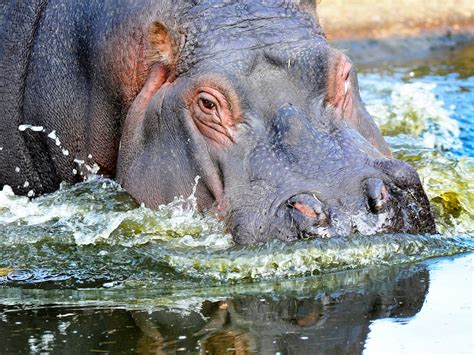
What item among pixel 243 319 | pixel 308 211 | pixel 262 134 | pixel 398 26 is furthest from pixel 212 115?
Result: pixel 398 26

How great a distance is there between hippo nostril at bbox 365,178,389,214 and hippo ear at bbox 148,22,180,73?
1.39 metres

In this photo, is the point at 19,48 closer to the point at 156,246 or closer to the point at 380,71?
the point at 156,246

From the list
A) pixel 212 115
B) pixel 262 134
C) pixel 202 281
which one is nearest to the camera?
pixel 202 281

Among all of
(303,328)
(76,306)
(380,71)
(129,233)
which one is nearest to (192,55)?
(129,233)

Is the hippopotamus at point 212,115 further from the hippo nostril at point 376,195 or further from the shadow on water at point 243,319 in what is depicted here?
the shadow on water at point 243,319

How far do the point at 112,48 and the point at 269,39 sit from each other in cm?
91

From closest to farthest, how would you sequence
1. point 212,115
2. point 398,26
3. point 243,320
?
1. point 243,320
2. point 212,115
3. point 398,26

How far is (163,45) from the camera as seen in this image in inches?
243

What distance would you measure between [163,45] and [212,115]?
0.60m

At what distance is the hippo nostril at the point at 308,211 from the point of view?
515 cm

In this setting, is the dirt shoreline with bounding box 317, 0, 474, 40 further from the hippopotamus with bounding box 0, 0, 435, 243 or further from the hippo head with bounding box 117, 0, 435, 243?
the hippo head with bounding box 117, 0, 435, 243

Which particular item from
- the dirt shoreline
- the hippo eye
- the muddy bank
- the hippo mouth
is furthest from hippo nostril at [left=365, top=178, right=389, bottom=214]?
the dirt shoreline

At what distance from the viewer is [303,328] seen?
166 inches

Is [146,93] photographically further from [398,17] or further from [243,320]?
[398,17]
